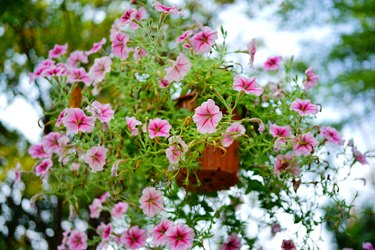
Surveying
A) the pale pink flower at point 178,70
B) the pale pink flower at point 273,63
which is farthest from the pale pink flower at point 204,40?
the pale pink flower at point 273,63

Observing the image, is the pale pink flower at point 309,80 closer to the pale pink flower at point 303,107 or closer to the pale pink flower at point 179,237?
the pale pink flower at point 303,107

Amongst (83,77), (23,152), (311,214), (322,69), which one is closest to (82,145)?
(83,77)

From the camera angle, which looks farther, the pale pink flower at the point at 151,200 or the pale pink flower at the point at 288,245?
the pale pink flower at the point at 288,245

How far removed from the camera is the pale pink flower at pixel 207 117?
114cm

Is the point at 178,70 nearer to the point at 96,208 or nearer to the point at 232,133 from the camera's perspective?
the point at 232,133

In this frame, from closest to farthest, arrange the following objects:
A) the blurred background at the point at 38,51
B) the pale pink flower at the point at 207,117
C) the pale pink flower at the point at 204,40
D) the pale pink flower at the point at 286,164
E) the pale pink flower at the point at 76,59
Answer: the pale pink flower at the point at 207,117 < the pale pink flower at the point at 204,40 < the pale pink flower at the point at 286,164 < the pale pink flower at the point at 76,59 < the blurred background at the point at 38,51

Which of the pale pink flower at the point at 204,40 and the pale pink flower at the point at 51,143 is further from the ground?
the pale pink flower at the point at 204,40

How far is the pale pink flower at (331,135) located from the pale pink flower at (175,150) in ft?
1.39

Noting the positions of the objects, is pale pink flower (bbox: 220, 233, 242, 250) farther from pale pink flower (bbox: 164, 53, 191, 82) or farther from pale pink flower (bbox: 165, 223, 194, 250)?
pale pink flower (bbox: 164, 53, 191, 82)

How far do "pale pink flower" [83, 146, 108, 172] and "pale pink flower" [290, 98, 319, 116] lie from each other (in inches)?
18.4

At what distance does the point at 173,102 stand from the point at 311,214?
1.56 ft

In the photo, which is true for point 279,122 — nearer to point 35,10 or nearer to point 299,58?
point 35,10

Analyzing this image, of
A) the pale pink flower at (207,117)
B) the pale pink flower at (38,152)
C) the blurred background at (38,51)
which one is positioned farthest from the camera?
the blurred background at (38,51)

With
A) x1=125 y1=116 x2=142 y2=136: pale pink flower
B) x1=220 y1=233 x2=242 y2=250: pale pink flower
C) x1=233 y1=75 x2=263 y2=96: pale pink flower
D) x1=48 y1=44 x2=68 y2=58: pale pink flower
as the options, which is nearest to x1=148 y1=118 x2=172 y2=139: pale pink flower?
x1=125 y1=116 x2=142 y2=136: pale pink flower
